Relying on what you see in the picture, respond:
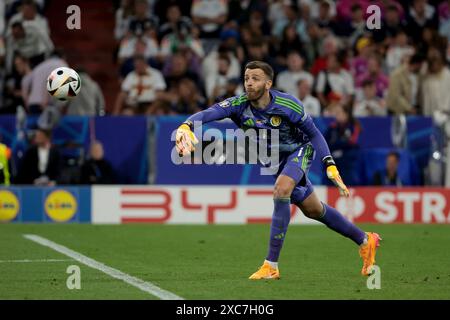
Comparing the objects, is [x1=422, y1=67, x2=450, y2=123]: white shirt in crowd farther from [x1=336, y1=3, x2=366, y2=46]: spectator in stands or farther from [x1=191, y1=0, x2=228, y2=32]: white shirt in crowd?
[x1=191, y1=0, x2=228, y2=32]: white shirt in crowd

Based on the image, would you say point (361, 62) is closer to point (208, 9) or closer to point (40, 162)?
point (208, 9)

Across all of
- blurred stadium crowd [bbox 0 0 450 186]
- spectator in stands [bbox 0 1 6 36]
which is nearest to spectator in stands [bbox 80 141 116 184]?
blurred stadium crowd [bbox 0 0 450 186]

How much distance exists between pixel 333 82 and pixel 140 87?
10.4 feet

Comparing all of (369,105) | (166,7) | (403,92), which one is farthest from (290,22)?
(403,92)

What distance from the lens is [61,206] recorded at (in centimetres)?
1680

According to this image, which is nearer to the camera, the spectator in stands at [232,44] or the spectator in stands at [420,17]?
the spectator in stands at [232,44]

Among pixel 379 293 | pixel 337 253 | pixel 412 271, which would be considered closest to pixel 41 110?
pixel 337 253

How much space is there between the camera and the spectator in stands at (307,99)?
720 inches

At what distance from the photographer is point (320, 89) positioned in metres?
19.2

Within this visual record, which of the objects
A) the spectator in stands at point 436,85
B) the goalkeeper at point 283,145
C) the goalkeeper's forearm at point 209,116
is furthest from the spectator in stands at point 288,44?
the goalkeeper's forearm at point 209,116

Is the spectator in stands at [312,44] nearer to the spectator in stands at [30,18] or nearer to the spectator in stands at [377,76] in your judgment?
the spectator in stands at [377,76]

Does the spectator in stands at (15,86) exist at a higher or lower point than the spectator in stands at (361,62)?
lower

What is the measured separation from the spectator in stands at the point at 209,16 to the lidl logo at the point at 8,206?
18.7ft

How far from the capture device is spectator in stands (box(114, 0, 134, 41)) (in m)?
20.9
